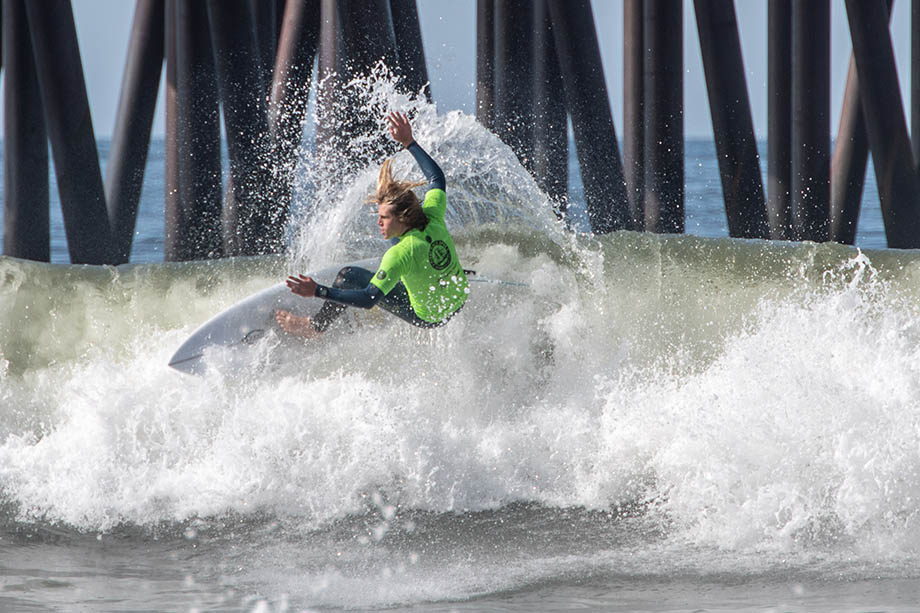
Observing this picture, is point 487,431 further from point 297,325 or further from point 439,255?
point 297,325

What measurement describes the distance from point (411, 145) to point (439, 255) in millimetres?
599

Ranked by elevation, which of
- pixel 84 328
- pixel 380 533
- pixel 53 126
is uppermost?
pixel 53 126

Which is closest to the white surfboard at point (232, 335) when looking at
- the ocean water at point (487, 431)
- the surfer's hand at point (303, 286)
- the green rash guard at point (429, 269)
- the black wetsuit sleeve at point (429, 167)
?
the ocean water at point (487, 431)

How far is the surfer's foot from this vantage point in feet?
19.5

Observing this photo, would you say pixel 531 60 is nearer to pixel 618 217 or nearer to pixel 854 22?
pixel 618 217

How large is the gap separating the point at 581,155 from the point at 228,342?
3.17 metres

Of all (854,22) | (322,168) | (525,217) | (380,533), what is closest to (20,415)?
(322,168)

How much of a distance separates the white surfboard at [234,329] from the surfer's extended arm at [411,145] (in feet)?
3.22

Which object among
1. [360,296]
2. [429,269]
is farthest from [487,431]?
[360,296]

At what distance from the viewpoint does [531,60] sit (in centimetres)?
816

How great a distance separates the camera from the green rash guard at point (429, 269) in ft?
17.1

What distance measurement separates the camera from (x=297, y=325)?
6.00m

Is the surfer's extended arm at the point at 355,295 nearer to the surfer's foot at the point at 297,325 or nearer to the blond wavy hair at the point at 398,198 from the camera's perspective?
the blond wavy hair at the point at 398,198

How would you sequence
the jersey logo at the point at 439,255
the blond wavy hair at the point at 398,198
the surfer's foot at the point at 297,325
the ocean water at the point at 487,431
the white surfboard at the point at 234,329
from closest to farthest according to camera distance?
the ocean water at the point at 487,431 → the blond wavy hair at the point at 398,198 → the jersey logo at the point at 439,255 → the surfer's foot at the point at 297,325 → the white surfboard at the point at 234,329
